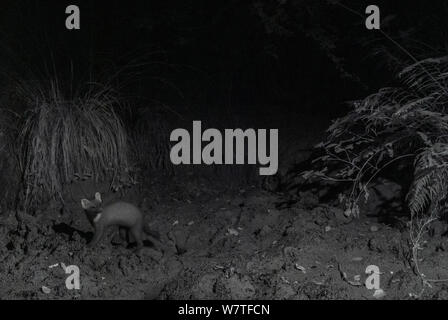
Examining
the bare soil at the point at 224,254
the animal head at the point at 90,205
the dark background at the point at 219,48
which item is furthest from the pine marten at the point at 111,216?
the dark background at the point at 219,48

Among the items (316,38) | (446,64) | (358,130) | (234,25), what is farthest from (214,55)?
(446,64)

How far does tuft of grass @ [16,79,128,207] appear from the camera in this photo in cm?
427

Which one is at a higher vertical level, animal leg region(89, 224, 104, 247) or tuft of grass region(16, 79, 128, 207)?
tuft of grass region(16, 79, 128, 207)

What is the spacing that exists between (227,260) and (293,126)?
1.33 meters

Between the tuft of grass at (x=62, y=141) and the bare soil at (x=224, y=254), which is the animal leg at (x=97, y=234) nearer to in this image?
the bare soil at (x=224, y=254)

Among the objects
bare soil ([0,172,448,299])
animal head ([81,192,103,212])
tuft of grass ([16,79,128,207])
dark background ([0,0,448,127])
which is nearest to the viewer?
bare soil ([0,172,448,299])

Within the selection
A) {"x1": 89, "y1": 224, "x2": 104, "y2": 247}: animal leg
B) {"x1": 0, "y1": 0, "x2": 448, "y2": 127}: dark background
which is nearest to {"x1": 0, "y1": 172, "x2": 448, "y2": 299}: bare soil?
{"x1": 89, "y1": 224, "x2": 104, "y2": 247}: animal leg

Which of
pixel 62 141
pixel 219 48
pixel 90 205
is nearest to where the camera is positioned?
pixel 90 205

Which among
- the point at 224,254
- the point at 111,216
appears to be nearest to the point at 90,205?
the point at 111,216

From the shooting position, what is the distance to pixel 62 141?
14.1ft

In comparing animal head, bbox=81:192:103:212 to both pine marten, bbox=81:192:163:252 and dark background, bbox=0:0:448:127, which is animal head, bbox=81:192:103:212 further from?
dark background, bbox=0:0:448:127

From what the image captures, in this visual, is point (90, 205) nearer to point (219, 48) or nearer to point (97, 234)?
point (97, 234)
